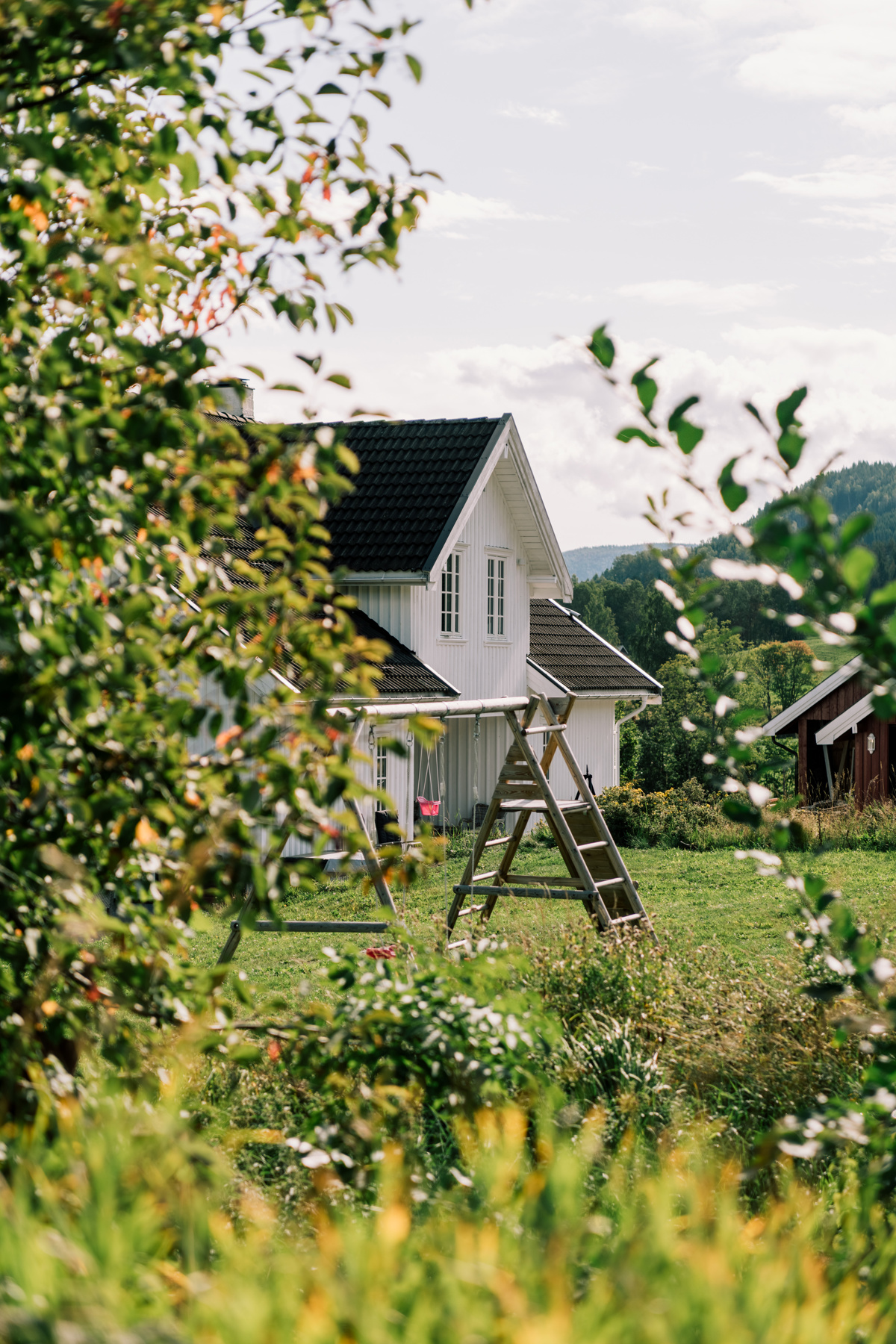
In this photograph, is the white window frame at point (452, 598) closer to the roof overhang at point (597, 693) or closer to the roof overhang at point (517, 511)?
the roof overhang at point (517, 511)

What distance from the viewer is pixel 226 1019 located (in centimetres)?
285

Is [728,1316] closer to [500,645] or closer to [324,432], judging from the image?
[324,432]

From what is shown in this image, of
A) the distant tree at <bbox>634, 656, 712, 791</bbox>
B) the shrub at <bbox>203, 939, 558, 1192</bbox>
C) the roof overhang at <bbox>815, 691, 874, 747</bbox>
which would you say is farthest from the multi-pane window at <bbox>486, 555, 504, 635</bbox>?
the shrub at <bbox>203, 939, 558, 1192</bbox>

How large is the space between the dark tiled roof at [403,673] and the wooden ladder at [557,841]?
661 centimetres

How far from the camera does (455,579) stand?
66.2 ft

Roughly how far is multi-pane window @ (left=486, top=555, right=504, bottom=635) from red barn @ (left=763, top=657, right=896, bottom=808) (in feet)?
19.4

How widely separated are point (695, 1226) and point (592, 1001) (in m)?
4.23

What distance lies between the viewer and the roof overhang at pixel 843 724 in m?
24.4

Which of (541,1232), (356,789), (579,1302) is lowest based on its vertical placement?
(579,1302)

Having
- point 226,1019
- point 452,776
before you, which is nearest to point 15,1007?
point 226,1019

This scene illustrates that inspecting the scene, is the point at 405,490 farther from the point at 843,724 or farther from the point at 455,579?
the point at 843,724

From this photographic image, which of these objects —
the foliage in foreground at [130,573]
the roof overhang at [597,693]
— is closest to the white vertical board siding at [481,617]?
the roof overhang at [597,693]

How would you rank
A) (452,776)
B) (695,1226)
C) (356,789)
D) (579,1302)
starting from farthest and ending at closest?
(452,776) < (356,789) < (579,1302) < (695,1226)

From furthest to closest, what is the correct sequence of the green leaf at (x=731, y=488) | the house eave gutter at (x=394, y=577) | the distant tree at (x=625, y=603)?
the distant tree at (x=625, y=603) → the house eave gutter at (x=394, y=577) → the green leaf at (x=731, y=488)
